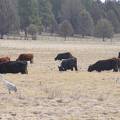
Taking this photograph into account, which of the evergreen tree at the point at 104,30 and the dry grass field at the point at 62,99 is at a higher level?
the dry grass field at the point at 62,99

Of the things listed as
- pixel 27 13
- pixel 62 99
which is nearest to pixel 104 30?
pixel 27 13

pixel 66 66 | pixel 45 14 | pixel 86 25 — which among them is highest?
pixel 45 14

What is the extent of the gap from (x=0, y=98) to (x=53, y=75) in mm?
7814

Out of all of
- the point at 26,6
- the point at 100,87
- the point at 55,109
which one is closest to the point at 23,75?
the point at 100,87

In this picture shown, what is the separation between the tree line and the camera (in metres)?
103

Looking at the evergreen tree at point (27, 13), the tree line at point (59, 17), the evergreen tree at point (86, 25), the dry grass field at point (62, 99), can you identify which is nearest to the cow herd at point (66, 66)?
the dry grass field at point (62, 99)

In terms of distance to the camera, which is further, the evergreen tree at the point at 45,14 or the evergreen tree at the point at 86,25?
the evergreen tree at the point at 45,14

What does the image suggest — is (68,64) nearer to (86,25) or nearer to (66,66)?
(66,66)

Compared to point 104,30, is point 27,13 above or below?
above

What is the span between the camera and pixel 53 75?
75.4ft

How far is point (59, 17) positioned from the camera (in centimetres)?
13338

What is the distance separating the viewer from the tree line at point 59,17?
339 feet

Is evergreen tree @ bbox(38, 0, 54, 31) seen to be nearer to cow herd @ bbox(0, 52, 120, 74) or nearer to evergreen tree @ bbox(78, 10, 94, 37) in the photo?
evergreen tree @ bbox(78, 10, 94, 37)

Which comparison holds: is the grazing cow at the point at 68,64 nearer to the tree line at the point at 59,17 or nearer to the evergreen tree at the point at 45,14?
the tree line at the point at 59,17
